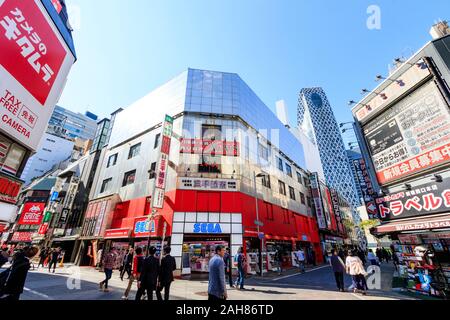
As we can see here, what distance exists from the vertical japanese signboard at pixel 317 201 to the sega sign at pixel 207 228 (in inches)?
830

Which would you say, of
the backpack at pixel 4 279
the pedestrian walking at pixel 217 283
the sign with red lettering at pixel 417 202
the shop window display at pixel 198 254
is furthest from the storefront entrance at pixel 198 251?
the pedestrian walking at pixel 217 283

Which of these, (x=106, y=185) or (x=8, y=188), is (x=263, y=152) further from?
(x=8, y=188)

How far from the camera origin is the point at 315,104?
103 m

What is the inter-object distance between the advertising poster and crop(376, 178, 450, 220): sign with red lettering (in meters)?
0.80

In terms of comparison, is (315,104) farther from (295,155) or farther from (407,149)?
(407,149)

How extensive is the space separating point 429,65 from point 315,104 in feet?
345

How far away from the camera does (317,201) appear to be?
31375 mm

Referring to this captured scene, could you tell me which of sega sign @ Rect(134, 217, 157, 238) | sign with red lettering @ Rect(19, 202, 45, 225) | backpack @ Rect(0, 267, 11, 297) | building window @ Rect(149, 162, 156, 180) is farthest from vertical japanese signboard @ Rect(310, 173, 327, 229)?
sign with red lettering @ Rect(19, 202, 45, 225)

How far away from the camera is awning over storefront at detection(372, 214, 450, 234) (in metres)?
7.14

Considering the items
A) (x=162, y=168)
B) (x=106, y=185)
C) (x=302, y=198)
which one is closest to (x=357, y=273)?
(x=162, y=168)

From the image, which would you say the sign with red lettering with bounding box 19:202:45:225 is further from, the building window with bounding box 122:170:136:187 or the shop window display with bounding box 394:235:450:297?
the shop window display with bounding box 394:235:450:297

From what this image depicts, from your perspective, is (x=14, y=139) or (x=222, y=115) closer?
(x=14, y=139)
